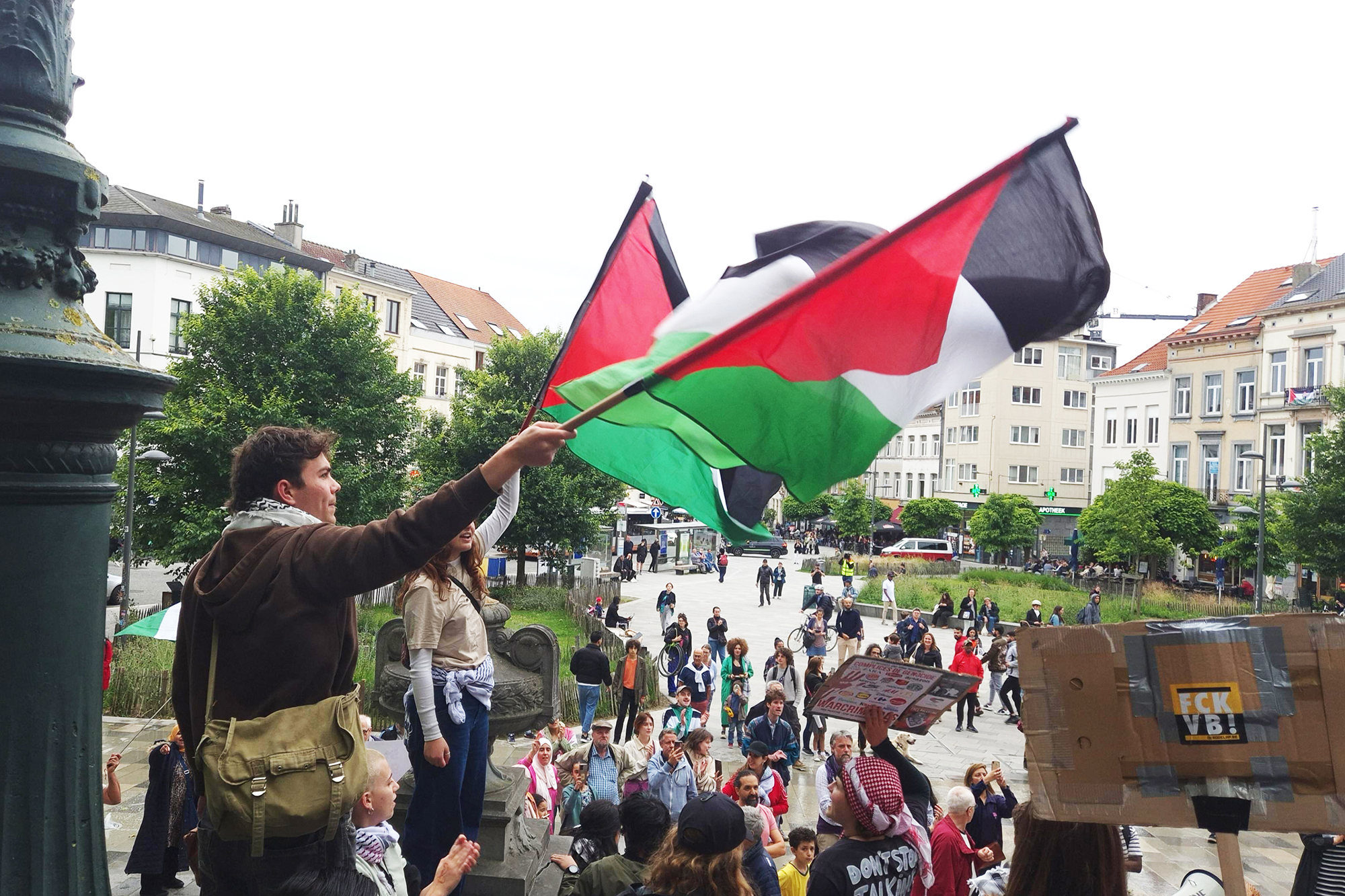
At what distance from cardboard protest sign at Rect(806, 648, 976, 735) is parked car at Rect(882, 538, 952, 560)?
172 feet

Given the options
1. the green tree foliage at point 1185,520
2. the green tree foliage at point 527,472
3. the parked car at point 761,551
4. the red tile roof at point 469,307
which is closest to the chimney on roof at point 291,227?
the red tile roof at point 469,307

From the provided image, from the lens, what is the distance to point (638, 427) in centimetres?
377

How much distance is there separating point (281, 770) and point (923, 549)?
58032 millimetres

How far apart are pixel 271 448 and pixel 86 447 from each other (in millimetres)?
470

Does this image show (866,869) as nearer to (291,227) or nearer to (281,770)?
(281,770)

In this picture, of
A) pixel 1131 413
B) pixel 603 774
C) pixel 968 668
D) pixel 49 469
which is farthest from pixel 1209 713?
pixel 1131 413

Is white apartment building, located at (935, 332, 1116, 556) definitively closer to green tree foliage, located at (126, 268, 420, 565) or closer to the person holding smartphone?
green tree foliage, located at (126, 268, 420, 565)

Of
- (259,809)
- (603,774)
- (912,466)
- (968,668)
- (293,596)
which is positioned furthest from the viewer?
(912,466)

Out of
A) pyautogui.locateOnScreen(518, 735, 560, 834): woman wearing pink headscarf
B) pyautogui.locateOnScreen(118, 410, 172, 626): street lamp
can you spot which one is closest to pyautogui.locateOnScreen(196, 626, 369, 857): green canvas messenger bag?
pyautogui.locateOnScreen(518, 735, 560, 834): woman wearing pink headscarf

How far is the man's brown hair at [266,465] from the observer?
8.98 ft

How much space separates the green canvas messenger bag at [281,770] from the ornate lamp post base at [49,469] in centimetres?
48

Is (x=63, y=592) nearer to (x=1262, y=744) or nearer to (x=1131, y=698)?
(x=1131, y=698)

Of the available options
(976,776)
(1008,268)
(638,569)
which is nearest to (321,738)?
(1008,268)

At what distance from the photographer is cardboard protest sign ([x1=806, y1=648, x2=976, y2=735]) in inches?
168
